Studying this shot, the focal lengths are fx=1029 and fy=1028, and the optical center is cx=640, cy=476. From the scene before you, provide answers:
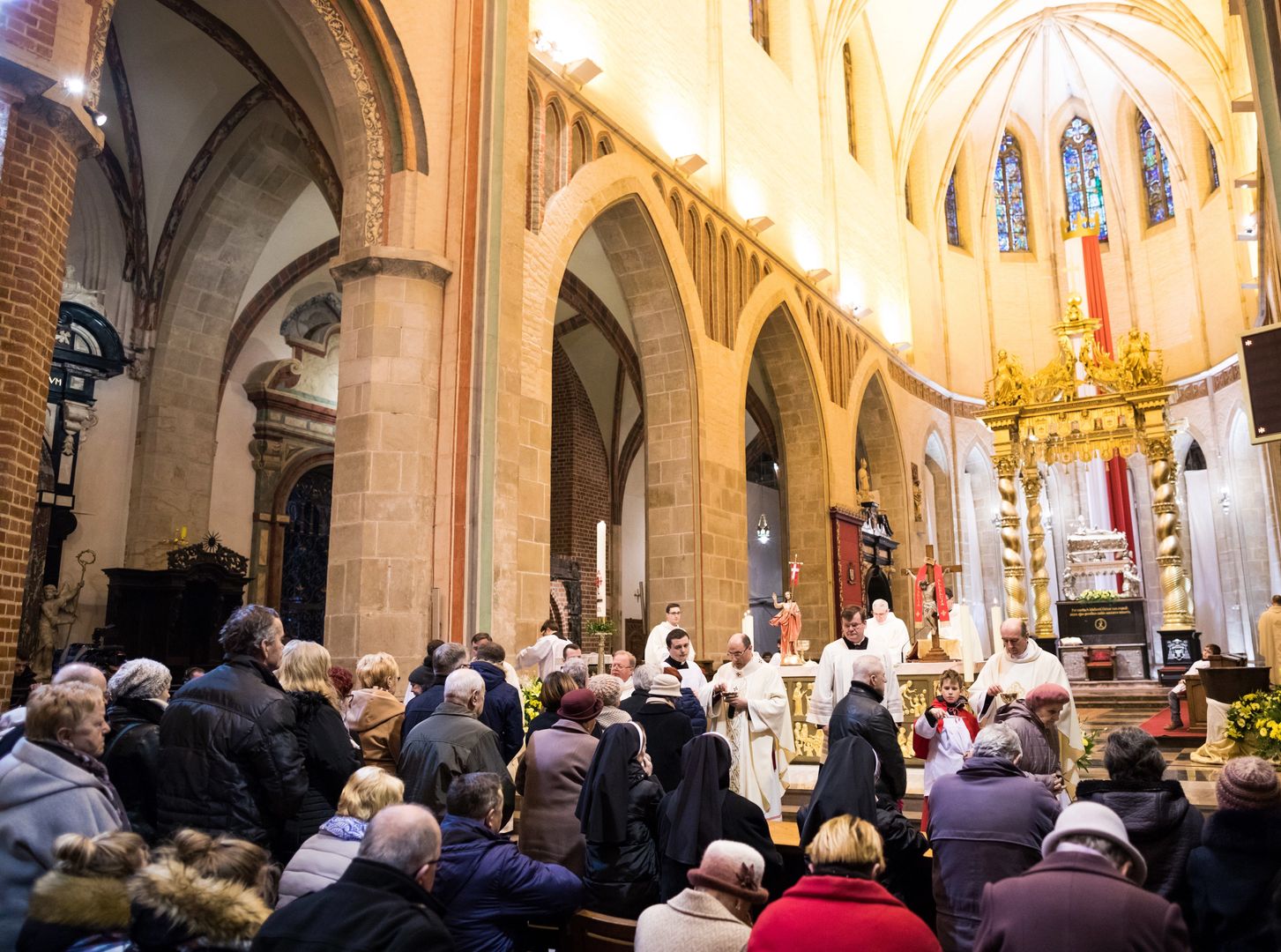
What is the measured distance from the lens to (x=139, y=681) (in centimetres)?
373

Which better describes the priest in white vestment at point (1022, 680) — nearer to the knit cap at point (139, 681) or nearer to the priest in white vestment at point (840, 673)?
the priest in white vestment at point (840, 673)

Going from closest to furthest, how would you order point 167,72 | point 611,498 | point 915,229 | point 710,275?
1. point 167,72
2. point 710,275
3. point 611,498
4. point 915,229

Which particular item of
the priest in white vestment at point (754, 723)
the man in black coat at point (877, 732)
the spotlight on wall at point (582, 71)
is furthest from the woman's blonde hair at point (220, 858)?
the spotlight on wall at point (582, 71)

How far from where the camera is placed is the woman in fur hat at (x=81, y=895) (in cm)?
224

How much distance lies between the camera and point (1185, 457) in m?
22.9

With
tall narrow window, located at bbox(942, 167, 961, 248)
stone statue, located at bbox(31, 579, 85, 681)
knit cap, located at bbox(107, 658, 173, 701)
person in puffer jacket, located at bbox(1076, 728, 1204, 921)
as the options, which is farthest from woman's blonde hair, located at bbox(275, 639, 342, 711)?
tall narrow window, located at bbox(942, 167, 961, 248)

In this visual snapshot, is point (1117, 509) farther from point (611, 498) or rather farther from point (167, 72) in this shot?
point (167, 72)

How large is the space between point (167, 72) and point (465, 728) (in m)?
10.8

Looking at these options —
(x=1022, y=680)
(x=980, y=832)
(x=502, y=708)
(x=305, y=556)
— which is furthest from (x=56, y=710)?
(x=305, y=556)

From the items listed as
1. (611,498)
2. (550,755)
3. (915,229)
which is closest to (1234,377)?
(915,229)

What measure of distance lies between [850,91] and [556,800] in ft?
67.6

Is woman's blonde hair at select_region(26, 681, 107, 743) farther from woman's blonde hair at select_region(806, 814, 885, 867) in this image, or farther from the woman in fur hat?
woman's blonde hair at select_region(806, 814, 885, 867)

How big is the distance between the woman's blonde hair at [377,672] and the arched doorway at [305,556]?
33.2 feet

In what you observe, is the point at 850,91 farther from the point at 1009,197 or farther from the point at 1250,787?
the point at 1250,787
